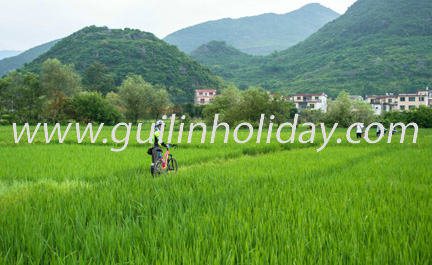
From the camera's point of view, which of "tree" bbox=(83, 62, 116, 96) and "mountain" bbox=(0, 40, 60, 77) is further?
"mountain" bbox=(0, 40, 60, 77)

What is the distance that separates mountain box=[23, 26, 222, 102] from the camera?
79.3 m

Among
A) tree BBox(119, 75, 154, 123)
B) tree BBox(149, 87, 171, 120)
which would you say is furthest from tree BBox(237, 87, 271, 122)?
tree BBox(119, 75, 154, 123)

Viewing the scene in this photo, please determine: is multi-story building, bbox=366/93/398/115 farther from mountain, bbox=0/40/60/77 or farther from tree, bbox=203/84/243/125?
mountain, bbox=0/40/60/77

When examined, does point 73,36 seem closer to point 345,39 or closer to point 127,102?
point 127,102

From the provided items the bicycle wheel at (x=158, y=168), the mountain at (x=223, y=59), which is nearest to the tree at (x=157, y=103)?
the bicycle wheel at (x=158, y=168)

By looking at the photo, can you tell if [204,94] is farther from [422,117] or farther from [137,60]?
[422,117]

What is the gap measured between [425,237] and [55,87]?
167 feet

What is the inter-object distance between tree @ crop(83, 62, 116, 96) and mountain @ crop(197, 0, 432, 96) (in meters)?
49.6

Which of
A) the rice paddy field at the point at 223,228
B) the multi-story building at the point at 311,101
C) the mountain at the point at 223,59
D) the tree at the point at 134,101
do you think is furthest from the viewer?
the mountain at the point at 223,59

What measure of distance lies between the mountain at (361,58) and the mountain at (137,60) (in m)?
27.8

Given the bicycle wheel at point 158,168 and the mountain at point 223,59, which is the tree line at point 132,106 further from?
the mountain at point 223,59

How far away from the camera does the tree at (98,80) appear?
68.5 m

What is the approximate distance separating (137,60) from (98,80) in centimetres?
1822

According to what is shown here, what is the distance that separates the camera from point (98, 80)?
71.1m
